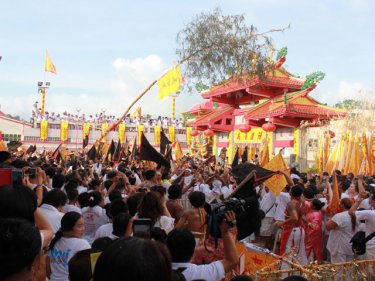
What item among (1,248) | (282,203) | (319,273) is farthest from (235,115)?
(1,248)

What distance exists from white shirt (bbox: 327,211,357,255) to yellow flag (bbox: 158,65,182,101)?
950 cm

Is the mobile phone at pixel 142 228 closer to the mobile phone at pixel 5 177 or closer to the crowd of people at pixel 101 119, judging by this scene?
the mobile phone at pixel 5 177

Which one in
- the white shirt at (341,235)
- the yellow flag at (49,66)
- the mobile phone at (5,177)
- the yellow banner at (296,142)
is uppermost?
the yellow flag at (49,66)

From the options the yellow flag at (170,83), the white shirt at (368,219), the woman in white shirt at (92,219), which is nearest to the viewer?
the woman in white shirt at (92,219)

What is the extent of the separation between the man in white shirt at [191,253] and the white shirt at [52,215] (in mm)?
2007

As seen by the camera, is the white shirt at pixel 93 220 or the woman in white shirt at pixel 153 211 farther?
the white shirt at pixel 93 220

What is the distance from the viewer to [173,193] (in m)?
5.96

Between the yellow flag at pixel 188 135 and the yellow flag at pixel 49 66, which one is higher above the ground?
the yellow flag at pixel 49 66

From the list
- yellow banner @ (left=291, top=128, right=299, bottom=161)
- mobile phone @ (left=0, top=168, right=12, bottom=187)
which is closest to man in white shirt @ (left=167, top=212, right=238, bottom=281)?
mobile phone @ (left=0, top=168, right=12, bottom=187)

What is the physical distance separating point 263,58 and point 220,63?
146cm

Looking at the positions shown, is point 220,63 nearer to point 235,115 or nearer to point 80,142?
point 235,115

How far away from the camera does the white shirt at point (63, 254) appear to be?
3676mm

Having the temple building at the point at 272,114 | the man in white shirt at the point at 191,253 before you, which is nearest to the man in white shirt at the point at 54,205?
the man in white shirt at the point at 191,253

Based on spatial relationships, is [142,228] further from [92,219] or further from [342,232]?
[342,232]
